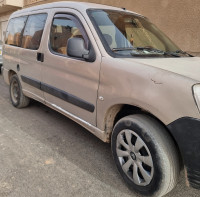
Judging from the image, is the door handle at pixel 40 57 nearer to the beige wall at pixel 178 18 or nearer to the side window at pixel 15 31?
the side window at pixel 15 31

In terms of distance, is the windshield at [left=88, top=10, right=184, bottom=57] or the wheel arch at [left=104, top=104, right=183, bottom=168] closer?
the wheel arch at [left=104, top=104, right=183, bottom=168]

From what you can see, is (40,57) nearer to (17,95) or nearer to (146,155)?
(17,95)

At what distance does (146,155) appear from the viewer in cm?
202

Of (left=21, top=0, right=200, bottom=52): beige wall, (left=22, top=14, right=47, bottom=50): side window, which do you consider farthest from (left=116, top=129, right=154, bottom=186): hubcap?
(left=21, top=0, right=200, bottom=52): beige wall

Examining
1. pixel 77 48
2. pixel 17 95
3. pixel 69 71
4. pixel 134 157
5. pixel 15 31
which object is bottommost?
pixel 17 95

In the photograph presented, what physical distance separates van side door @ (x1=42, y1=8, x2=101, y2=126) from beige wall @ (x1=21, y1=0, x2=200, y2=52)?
15.5ft

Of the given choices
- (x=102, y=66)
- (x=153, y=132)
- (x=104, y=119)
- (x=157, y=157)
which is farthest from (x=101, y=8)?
(x=157, y=157)

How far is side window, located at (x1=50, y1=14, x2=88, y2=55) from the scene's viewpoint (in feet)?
8.90

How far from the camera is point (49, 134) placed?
3418 millimetres

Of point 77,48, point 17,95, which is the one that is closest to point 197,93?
point 77,48

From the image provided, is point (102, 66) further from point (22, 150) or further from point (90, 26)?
point (22, 150)

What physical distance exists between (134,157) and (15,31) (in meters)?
3.61

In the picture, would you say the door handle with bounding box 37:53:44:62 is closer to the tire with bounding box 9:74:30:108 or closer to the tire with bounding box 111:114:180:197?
the tire with bounding box 9:74:30:108

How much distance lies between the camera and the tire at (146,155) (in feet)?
6.11
